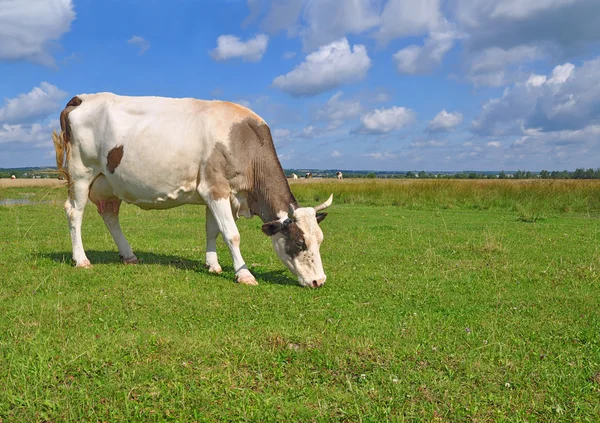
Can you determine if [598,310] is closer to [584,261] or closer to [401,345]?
[401,345]

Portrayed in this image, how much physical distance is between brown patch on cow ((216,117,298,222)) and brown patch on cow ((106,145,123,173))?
1.56 m

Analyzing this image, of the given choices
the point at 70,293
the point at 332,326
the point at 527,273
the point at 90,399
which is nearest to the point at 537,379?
the point at 332,326

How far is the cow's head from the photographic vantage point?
7.53 metres

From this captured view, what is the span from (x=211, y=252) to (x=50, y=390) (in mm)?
4935

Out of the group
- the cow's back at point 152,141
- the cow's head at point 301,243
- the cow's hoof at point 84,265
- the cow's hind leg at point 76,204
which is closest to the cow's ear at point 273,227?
the cow's head at point 301,243

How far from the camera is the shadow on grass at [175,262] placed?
8297 mm

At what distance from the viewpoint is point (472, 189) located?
90.2ft

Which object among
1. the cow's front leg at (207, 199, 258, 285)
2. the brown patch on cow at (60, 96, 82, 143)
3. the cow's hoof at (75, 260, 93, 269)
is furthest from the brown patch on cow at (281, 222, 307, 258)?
the brown patch on cow at (60, 96, 82, 143)

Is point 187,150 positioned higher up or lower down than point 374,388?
higher up

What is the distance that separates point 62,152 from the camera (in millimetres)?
9023

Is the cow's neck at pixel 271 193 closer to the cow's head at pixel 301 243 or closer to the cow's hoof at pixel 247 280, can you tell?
the cow's head at pixel 301 243

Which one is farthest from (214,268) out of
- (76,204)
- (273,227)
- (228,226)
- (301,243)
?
(76,204)

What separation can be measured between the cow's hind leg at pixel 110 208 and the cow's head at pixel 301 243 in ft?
9.92

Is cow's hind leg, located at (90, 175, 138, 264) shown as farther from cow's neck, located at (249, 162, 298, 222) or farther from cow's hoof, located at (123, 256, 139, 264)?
cow's neck, located at (249, 162, 298, 222)
